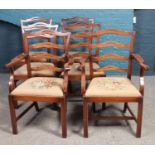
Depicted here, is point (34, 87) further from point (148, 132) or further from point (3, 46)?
point (3, 46)

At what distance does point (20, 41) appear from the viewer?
12.4 feet

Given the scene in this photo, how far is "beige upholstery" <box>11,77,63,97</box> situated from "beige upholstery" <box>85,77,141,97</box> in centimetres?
27

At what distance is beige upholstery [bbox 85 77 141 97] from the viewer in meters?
2.03

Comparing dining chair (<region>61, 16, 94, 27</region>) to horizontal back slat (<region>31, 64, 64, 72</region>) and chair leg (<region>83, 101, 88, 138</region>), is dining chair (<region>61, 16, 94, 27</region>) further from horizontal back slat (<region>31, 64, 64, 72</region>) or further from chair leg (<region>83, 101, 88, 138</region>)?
chair leg (<region>83, 101, 88, 138</region>)

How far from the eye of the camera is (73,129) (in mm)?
2318

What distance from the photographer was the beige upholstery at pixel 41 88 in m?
2.08

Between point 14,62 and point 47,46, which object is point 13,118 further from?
point 47,46

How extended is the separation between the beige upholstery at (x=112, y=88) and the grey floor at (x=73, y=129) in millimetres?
417

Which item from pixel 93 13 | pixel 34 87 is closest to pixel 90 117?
pixel 34 87

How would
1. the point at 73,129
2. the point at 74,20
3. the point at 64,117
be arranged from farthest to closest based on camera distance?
1. the point at 74,20
2. the point at 73,129
3. the point at 64,117

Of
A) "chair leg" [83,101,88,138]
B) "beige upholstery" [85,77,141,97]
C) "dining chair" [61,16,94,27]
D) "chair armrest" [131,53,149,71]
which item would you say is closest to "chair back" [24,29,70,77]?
"beige upholstery" [85,77,141,97]

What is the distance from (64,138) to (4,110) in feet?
3.03

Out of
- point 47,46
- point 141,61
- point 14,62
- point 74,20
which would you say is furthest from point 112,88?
point 74,20

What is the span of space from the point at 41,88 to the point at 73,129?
515mm
